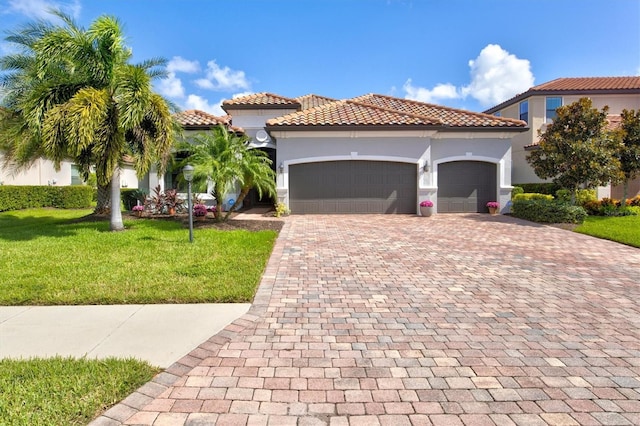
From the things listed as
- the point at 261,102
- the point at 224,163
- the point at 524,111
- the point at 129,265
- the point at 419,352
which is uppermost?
the point at 524,111

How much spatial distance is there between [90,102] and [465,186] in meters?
15.4

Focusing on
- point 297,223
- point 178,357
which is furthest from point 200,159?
point 178,357

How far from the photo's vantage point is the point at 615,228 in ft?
38.1

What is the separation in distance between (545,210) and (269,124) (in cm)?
1174

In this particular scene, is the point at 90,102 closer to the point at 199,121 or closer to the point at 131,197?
the point at 199,121

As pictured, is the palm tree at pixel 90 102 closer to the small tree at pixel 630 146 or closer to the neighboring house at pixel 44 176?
the neighboring house at pixel 44 176

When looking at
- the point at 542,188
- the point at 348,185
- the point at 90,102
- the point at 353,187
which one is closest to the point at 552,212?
the point at 353,187

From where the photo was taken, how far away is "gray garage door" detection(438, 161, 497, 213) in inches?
672

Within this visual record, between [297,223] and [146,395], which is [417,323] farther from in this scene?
[297,223]

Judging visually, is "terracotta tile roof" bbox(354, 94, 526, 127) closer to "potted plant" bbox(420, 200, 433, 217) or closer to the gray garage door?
the gray garage door

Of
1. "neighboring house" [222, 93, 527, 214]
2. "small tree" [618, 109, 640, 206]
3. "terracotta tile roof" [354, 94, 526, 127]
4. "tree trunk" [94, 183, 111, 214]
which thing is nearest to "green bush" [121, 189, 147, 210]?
"tree trunk" [94, 183, 111, 214]

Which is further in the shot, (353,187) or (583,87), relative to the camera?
(583,87)

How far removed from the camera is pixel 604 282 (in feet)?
20.4

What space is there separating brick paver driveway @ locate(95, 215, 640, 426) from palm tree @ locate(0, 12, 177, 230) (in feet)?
19.6
